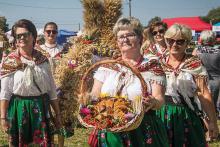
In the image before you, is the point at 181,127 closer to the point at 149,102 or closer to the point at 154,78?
the point at 154,78

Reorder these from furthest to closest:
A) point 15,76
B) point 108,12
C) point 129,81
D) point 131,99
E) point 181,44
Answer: point 108,12 → point 15,76 → point 181,44 → point 129,81 → point 131,99

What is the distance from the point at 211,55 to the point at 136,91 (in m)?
5.16

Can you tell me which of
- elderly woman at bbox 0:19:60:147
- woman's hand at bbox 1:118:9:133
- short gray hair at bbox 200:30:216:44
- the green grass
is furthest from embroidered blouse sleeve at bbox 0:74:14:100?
short gray hair at bbox 200:30:216:44

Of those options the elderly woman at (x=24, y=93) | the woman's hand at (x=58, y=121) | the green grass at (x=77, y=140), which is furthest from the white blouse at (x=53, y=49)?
the elderly woman at (x=24, y=93)

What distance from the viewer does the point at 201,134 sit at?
4.12 m

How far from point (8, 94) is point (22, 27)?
0.75m

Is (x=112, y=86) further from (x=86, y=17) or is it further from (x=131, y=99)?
(x=86, y=17)

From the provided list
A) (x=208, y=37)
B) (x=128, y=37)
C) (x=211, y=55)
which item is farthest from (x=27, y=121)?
(x=211, y=55)

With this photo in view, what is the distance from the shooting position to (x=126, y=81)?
332cm

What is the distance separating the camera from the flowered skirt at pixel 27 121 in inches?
182

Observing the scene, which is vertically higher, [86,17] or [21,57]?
[86,17]

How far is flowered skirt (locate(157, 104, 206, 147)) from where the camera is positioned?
13.4ft

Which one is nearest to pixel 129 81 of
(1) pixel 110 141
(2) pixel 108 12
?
(1) pixel 110 141

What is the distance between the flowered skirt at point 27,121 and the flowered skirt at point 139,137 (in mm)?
1576
